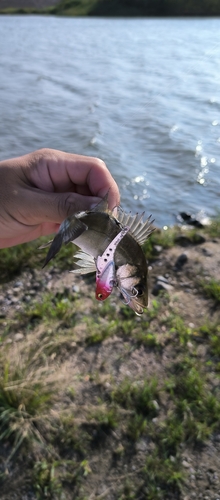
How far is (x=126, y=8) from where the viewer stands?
42594mm

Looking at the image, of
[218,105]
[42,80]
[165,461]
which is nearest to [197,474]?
[165,461]

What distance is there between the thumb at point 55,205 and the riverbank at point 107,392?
1.79 metres

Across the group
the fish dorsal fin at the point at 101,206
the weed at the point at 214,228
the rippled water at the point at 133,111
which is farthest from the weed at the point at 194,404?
the rippled water at the point at 133,111

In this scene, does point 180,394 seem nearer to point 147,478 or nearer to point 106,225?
point 147,478

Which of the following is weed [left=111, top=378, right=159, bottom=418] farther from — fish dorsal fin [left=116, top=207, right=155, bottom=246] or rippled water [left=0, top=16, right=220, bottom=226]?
rippled water [left=0, top=16, right=220, bottom=226]

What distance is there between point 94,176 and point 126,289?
2.79 feet

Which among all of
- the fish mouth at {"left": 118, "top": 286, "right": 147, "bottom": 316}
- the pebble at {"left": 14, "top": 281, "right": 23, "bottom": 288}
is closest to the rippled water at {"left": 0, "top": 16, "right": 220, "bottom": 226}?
the pebble at {"left": 14, "top": 281, "right": 23, "bottom": 288}

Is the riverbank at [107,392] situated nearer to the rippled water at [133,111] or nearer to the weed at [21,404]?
the weed at [21,404]

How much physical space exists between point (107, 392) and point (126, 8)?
4454 centimetres

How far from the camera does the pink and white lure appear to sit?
2.12 meters

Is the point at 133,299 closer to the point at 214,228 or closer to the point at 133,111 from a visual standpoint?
the point at 214,228

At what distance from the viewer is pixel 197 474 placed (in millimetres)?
3674

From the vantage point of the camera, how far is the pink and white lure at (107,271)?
6.95ft

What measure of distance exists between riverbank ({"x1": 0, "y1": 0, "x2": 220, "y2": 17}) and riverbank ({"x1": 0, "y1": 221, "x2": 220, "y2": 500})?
28.0 m
